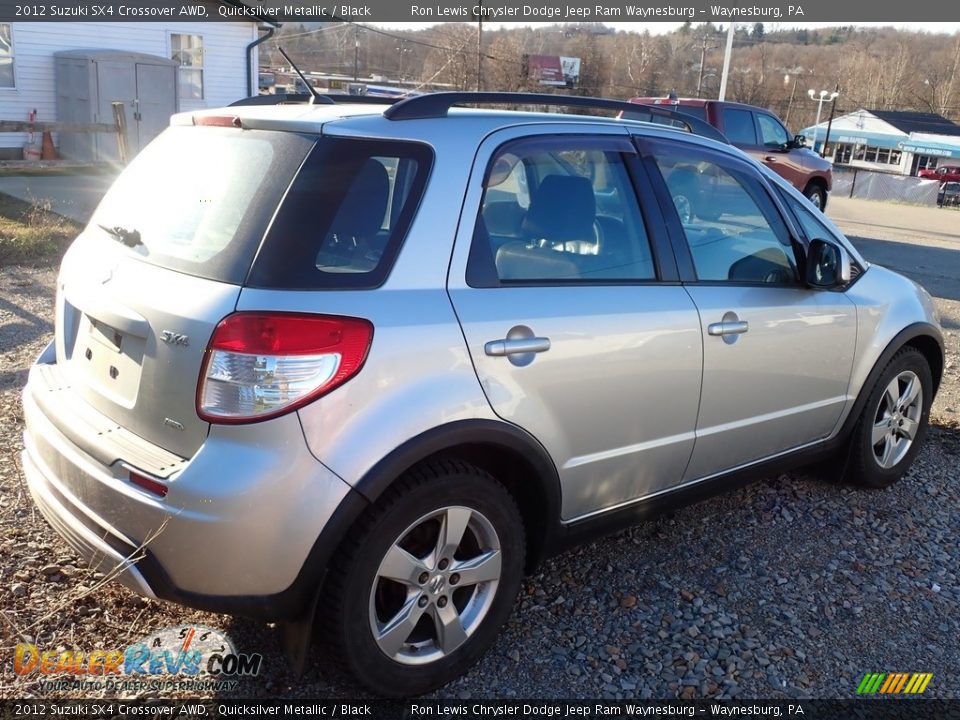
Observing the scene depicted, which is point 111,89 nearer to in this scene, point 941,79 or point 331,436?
point 331,436

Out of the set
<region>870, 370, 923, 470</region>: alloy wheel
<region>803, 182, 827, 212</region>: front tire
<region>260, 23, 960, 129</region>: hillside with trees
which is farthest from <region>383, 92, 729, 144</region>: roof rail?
<region>260, 23, 960, 129</region>: hillside with trees

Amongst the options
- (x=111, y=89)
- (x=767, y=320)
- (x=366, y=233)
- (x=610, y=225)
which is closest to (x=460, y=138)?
(x=366, y=233)

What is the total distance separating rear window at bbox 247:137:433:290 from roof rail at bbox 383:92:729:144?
0.13 meters

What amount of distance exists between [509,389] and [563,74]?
6772cm

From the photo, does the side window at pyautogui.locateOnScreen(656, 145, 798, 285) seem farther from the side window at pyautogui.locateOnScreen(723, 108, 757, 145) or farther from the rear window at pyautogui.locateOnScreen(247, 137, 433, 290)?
the side window at pyautogui.locateOnScreen(723, 108, 757, 145)

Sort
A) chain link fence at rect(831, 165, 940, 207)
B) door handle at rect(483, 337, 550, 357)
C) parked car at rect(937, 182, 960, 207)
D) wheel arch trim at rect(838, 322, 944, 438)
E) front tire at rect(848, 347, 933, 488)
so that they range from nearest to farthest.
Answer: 1. door handle at rect(483, 337, 550, 357)
2. wheel arch trim at rect(838, 322, 944, 438)
3. front tire at rect(848, 347, 933, 488)
4. parked car at rect(937, 182, 960, 207)
5. chain link fence at rect(831, 165, 940, 207)

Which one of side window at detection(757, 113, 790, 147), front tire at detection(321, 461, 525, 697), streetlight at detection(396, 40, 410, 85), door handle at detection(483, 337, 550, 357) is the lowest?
front tire at detection(321, 461, 525, 697)

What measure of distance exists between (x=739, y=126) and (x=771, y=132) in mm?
982

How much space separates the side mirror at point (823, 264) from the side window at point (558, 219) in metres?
0.91

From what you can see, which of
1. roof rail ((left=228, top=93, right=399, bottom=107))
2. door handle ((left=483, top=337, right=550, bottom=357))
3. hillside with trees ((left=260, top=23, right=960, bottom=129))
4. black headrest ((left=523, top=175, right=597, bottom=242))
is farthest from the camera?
hillside with trees ((left=260, top=23, right=960, bottom=129))

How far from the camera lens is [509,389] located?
266cm

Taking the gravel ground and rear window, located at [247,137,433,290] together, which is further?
the gravel ground

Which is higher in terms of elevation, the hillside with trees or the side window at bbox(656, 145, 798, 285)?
the hillside with trees

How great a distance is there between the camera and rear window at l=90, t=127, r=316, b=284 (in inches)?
94.8
